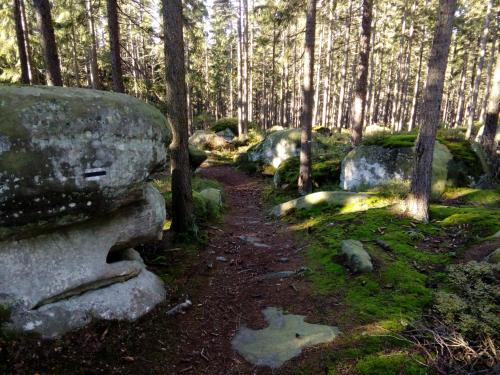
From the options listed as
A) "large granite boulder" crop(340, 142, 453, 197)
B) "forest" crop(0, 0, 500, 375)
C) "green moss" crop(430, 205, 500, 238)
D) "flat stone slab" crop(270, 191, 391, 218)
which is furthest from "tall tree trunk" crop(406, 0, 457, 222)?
"large granite boulder" crop(340, 142, 453, 197)

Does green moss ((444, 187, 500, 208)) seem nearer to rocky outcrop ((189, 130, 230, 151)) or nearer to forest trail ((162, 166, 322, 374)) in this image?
forest trail ((162, 166, 322, 374))

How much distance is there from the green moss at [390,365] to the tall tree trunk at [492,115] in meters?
12.9

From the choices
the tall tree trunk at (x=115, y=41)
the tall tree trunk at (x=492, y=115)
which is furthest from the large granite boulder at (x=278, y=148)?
the tall tree trunk at (x=115, y=41)

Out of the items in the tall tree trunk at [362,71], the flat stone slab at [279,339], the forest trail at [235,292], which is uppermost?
the tall tree trunk at [362,71]

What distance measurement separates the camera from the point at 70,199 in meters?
4.79

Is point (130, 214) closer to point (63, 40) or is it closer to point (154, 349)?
point (154, 349)

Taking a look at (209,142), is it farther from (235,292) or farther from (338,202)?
(235,292)

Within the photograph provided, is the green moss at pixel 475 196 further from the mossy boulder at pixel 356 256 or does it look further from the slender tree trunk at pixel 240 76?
the slender tree trunk at pixel 240 76

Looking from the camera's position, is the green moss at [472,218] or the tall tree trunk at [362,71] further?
the tall tree trunk at [362,71]

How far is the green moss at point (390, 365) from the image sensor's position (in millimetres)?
3957

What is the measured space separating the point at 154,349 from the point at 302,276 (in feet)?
11.0

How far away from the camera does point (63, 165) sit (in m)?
4.64

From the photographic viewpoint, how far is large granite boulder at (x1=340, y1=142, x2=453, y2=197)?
39.0 ft

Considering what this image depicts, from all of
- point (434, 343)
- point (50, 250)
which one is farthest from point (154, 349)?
point (434, 343)
